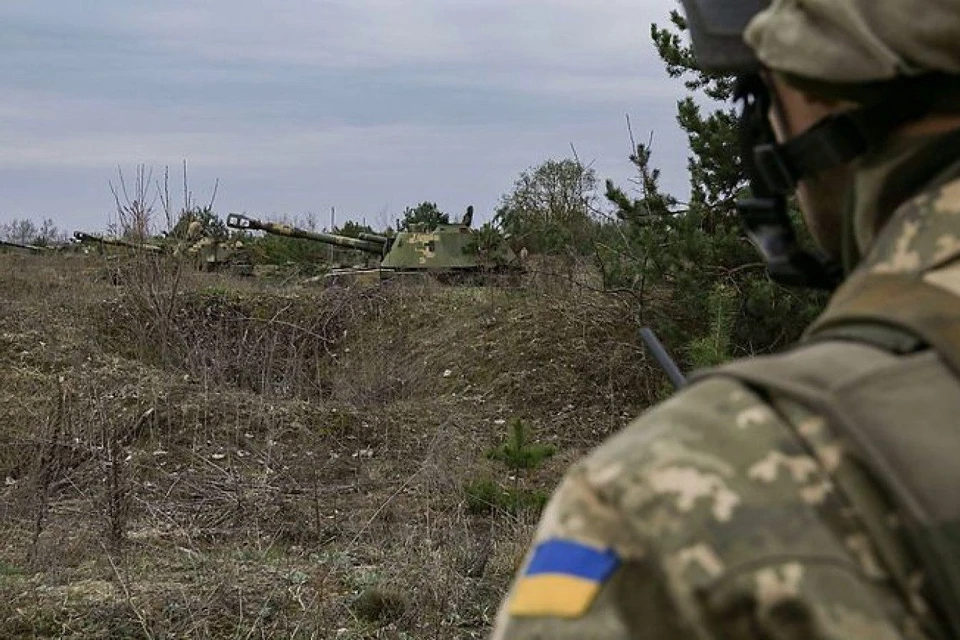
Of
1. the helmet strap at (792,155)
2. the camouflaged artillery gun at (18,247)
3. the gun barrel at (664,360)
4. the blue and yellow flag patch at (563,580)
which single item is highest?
the camouflaged artillery gun at (18,247)

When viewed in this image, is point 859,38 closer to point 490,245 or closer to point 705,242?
point 705,242

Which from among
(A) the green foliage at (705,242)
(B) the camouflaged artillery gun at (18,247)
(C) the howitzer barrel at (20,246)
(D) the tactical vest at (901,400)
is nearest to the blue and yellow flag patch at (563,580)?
(D) the tactical vest at (901,400)

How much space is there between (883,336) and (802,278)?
51 centimetres

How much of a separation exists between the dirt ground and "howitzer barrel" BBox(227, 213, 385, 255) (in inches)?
A: 63.2

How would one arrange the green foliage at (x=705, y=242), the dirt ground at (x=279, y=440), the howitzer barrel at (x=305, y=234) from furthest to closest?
the howitzer barrel at (x=305, y=234) < the green foliage at (x=705, y=242) < the dirt ground at (x=279, y=440)

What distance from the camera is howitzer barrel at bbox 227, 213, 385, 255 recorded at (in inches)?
904

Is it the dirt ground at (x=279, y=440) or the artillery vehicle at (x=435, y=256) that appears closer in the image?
the dirt ground at (x=279, y=440)

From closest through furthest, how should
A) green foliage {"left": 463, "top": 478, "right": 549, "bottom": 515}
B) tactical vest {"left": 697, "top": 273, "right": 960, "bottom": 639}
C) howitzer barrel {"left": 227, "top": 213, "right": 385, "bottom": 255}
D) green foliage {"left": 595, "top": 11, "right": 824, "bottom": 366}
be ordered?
tactical vest {"left": 697, "top": 273, "right": 960, "bottom": 639}, green foliage {"left": 463, "top": 478, "right": 549, "bottom": 515}, green foliage {"left": 595, "top": 11, "right": 824, "bottom": 366}, howitzer barrel {"left": 227, "top": 213, "right": 385, "bottom": 255}

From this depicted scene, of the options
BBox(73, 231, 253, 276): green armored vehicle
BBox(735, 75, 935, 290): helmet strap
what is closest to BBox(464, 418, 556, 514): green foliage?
BBox(735, 75, 935, 290): helmet strap

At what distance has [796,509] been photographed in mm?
971

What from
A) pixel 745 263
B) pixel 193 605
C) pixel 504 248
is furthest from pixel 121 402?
pixel 504 248

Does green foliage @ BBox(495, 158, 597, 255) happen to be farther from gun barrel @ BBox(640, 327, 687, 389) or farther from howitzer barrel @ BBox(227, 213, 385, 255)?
gun barrel @ BBox(640, 327, 687, 389)

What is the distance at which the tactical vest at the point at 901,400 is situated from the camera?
0.93 meters

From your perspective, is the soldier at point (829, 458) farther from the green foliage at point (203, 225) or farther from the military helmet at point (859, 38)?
the green foliage at point (203, 225)
